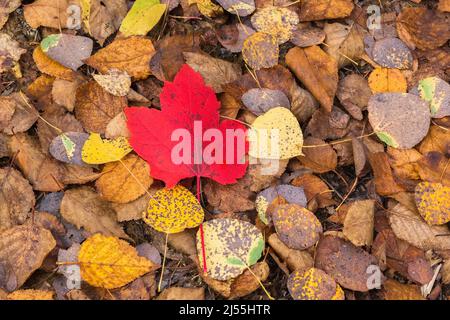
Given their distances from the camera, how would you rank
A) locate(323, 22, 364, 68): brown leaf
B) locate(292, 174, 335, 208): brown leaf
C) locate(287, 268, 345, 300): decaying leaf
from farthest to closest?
locate(323, 22, 364, 68): brown leaf
locate(292, 174, 335, 208): brown leaf
locate(287, 268, 345, 300): decaying leaf

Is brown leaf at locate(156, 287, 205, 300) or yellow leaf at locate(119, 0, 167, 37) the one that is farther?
yellow leaf at locate(119, 0, 167, 37)

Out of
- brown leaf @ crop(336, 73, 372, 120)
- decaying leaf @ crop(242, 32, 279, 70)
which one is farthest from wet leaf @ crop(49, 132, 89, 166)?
brown leaf @ crop(336, 73, 372, 120)

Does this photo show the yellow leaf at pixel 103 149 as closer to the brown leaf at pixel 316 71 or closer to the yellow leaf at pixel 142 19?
the yellow leaf at pixel 142 19

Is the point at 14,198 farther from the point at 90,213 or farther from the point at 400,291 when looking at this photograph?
the point at 400,291

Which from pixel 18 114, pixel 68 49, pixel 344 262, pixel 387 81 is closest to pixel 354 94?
pixel 387 81

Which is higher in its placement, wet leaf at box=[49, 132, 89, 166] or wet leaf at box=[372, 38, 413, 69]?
wet leaf at box=[372, 38, 413, 69]

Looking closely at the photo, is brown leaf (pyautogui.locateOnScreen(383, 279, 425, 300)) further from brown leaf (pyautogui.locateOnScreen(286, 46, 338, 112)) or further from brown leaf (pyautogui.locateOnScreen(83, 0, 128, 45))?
brown leaf (pyautogui.locateOnScreen(83, 0, 128, 45))

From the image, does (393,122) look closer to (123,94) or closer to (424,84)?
(424,84)
